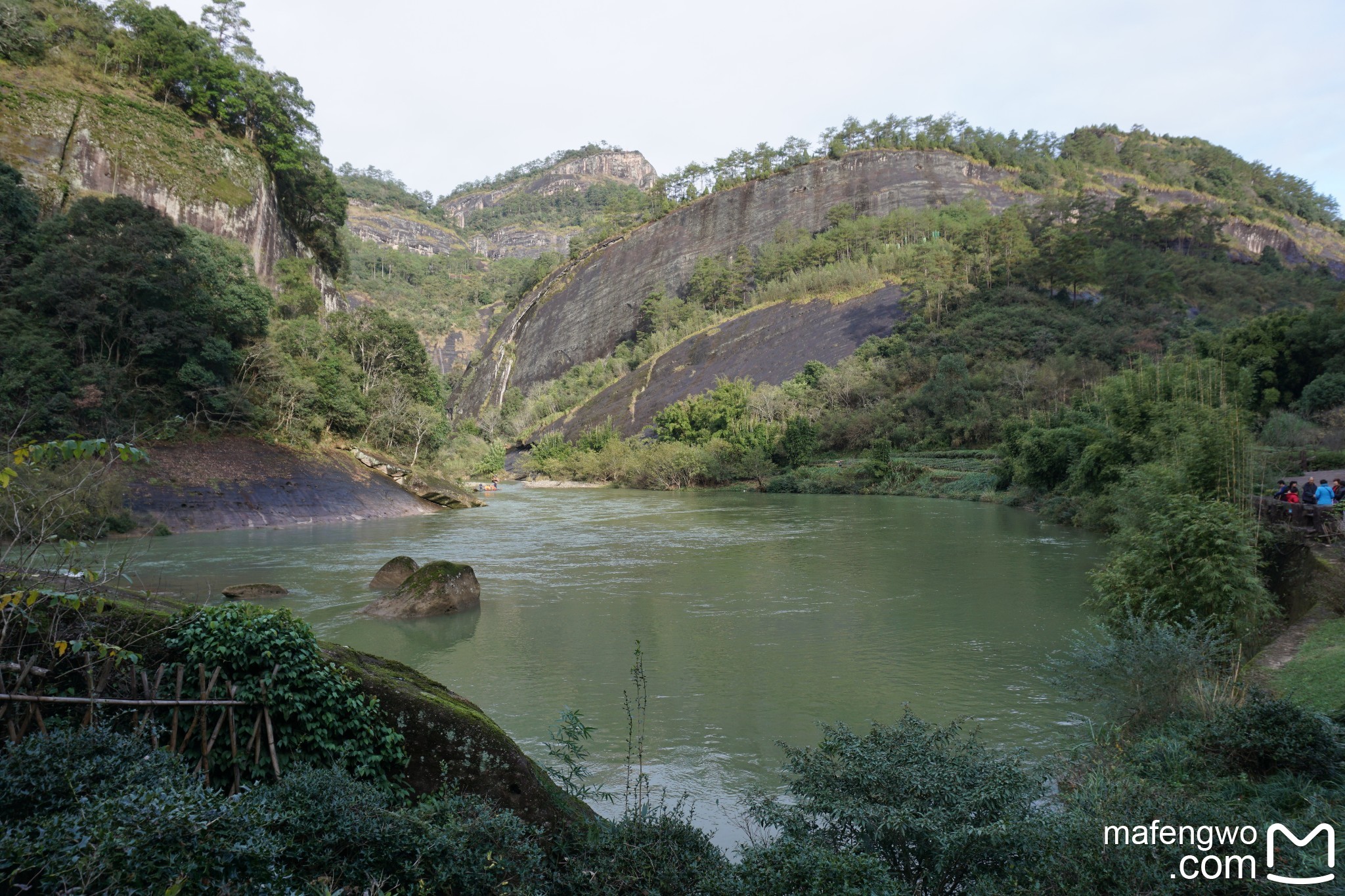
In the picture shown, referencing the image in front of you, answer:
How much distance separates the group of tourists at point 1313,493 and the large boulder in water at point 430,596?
53.9 ft

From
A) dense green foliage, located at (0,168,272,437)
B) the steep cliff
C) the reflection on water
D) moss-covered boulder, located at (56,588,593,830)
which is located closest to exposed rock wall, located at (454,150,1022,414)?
the steep cliff

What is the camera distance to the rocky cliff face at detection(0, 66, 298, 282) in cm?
3366

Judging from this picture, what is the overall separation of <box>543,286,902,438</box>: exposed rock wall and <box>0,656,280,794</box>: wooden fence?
6360 cm

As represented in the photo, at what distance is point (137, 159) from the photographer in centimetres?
3738

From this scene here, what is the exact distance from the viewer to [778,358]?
69.4m

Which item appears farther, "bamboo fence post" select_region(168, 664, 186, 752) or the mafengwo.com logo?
"bamboo fence post" select_region(168, 664, 186, 752)

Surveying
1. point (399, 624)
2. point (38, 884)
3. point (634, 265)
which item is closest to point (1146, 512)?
point (399, 624)

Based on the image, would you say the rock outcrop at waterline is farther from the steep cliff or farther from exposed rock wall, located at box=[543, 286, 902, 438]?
the steep cliff

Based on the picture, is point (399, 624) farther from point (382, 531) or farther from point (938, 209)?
point (938, 209)

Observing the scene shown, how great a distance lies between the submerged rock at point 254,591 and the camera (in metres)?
14.2

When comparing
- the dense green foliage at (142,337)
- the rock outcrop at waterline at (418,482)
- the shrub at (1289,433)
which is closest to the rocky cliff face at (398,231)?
the dense green foliage at (142,337)

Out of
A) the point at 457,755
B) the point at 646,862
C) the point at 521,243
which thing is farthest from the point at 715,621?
the point at 521,243

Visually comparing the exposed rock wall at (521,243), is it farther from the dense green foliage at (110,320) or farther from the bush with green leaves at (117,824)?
the bush with green leaves at (117,824)

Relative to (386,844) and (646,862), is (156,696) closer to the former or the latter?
(386,844)
